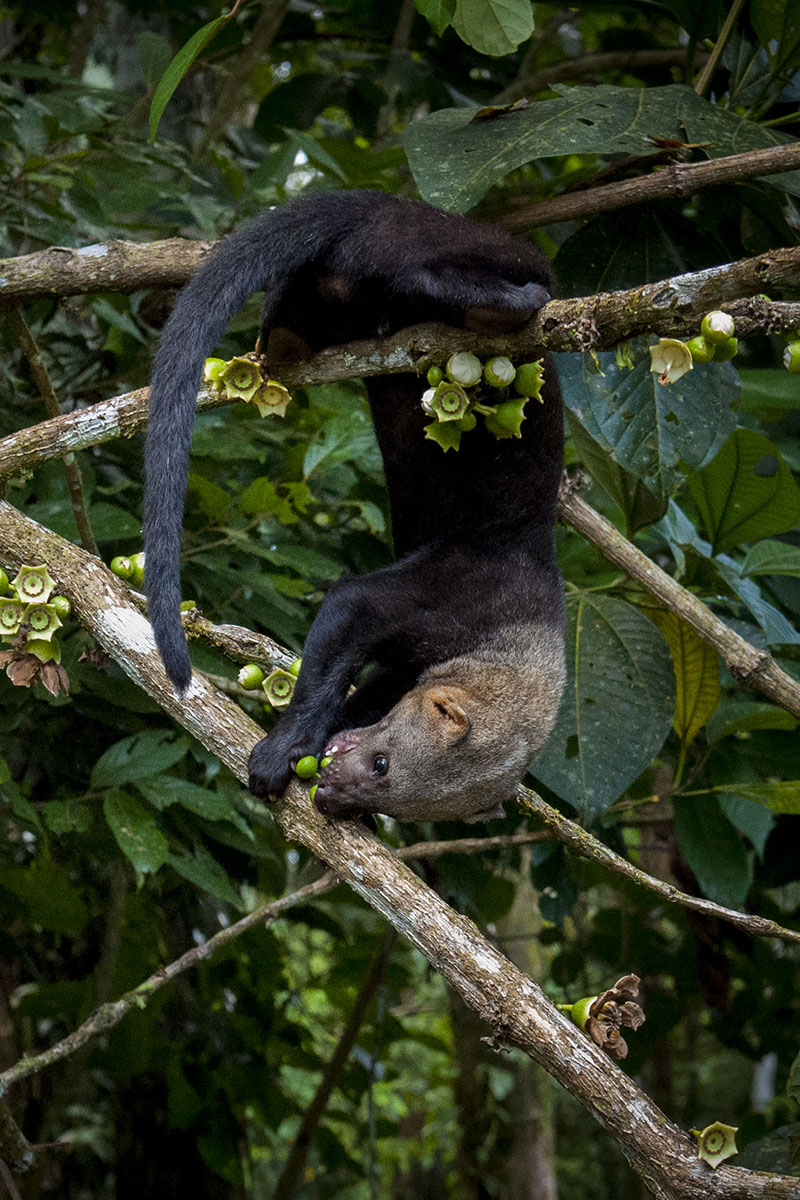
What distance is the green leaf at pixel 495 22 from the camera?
2.30 metres

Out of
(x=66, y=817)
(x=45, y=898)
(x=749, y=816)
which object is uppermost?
(x=66, y=817)

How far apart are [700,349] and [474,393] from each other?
0.49 m

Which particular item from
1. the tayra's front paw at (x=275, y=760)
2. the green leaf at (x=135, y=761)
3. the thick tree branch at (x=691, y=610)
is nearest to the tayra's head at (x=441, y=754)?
the tayra's front paw at (x=275, y=760)

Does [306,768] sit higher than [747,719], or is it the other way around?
[306,768]

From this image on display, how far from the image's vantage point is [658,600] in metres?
2.66

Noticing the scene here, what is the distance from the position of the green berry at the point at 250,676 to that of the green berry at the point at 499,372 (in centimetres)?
69

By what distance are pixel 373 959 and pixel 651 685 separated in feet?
7.39

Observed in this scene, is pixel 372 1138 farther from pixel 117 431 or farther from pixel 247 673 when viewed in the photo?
pixel 117 431

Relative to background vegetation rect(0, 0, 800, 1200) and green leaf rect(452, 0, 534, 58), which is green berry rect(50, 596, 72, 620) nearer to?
background vegetation rect(0, 0, 800, 1200)

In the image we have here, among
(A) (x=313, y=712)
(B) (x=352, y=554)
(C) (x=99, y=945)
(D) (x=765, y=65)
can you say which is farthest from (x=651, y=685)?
(C) (x=99, y=945)

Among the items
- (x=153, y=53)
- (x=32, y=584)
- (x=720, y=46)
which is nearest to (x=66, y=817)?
(x=32, y=584)

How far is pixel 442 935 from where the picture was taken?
1.50 metres

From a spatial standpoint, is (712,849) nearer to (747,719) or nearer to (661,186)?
(747,719)

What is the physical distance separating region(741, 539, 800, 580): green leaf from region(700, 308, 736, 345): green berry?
1195mm
